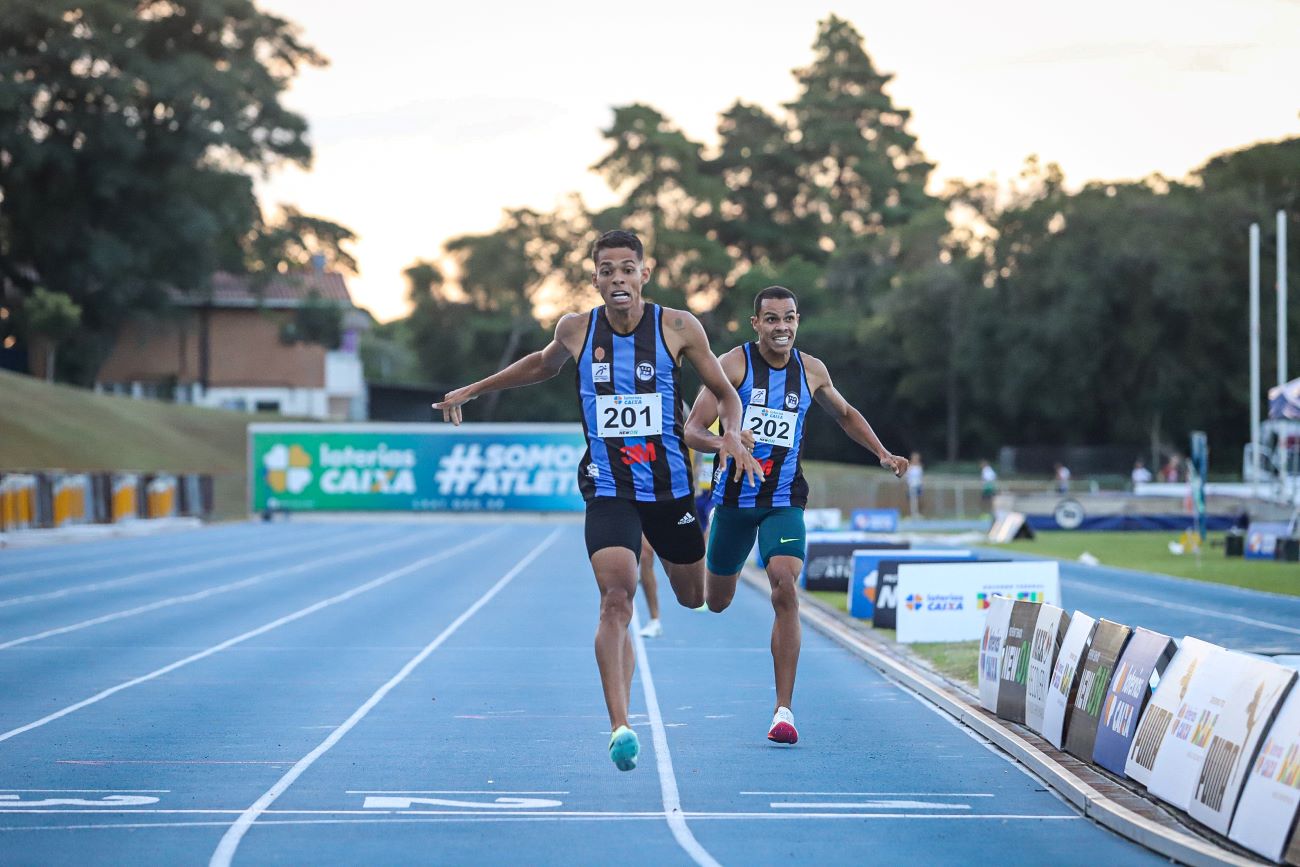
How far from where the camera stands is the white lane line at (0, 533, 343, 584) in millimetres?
26000

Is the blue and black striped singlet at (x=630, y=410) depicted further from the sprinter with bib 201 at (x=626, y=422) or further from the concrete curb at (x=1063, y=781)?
the concrete curb at (x=1063, y=781)

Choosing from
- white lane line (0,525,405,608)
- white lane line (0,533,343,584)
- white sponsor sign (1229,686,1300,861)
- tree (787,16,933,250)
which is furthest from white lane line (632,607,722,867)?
tree (787,16,933,250)

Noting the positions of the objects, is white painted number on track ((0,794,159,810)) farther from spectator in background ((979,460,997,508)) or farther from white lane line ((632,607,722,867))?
spectator in background ((979,460,997,508))

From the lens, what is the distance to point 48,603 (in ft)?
67.7

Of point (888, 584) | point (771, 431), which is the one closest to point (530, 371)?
point (771, 431)

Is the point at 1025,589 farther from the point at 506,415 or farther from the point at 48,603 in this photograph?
the point at 506,415

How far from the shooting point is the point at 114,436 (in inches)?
2354

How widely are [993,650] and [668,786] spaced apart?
3.11m

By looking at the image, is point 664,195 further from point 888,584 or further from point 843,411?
point 843,411

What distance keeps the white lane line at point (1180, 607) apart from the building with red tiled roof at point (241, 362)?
55.7 metres

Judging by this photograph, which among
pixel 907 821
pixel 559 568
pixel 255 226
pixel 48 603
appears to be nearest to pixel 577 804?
pixel 907 821

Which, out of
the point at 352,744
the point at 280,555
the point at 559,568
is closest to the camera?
the point at 352,744

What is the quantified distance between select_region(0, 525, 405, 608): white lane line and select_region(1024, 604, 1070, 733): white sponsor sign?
1437cm

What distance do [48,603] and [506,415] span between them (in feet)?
210
